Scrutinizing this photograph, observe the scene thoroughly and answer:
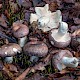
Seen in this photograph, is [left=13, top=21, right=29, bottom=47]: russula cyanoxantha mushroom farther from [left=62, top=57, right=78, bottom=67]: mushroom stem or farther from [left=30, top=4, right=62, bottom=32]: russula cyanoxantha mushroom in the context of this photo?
[left=62, top=57, right=78, bottom=67]: mushroom stem

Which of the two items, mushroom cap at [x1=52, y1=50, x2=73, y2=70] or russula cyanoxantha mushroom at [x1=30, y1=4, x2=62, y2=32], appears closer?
mushroom cap at [x1=52, y1=50, x2=73, y2=70]

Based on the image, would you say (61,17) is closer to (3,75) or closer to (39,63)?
(39,63)

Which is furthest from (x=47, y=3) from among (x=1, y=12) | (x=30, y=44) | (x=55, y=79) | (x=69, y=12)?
(x=55, y=79)

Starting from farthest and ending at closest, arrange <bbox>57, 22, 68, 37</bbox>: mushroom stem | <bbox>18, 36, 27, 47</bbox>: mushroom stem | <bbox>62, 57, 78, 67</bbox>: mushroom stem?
<bbox>18, 36, 27, 47</bbox>: mushroom stem < <bbox>57, 22, 68, 37</bbox>: mushroom stem < <bbox>62, 57, 78, 67</bbox>: mushroom stem

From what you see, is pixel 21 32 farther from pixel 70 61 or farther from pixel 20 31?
pixel 70 61

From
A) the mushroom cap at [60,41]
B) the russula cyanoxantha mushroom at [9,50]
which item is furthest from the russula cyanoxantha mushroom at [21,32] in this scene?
the mushroom cap at [60,41]

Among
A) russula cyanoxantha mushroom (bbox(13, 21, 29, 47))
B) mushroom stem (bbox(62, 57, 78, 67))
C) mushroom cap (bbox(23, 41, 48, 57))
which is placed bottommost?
mushroom stem (bbox(62, 57, 78, 67))

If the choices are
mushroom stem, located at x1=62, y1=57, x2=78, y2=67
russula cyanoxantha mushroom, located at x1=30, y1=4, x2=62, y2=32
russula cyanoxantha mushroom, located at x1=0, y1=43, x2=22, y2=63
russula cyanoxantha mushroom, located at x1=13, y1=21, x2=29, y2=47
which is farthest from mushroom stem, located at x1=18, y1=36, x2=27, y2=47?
mushroom stem, located at x1=62, y1=57, x2=78, y2=67
